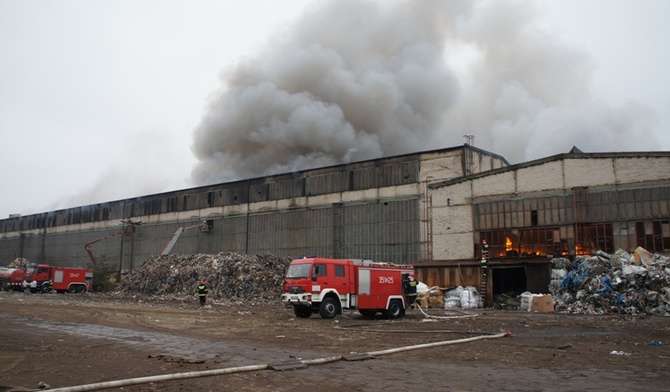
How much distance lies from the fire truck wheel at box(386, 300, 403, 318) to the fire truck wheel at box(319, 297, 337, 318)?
7.15 ft

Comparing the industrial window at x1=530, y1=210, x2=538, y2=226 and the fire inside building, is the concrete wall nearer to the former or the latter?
the fire inside building

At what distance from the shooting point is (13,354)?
31.3 ft

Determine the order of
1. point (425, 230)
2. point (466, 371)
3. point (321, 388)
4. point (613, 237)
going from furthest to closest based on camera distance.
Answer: point (425, 230) → point (613, 237) → point (466, 371) → point (321, 388)

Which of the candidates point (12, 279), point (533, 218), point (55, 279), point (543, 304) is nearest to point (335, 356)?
point (543, 304)

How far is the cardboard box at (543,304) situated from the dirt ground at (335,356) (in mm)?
7174

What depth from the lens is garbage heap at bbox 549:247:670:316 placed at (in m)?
21.0

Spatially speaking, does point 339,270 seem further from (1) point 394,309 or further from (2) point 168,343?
(2) point 168,343

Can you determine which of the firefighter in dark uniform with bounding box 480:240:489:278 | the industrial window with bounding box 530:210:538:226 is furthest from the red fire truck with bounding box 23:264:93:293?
the industrial window with bounding box 530:210:538:226

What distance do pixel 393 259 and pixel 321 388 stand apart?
2926 cm

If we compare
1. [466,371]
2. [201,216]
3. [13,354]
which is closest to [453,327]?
[466,371]

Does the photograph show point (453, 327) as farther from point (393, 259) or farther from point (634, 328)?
point (393, 259)

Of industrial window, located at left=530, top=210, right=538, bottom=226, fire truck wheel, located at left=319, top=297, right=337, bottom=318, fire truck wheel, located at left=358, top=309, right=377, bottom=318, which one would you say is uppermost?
industrial window, located at left=530, top=210, right=538, bottom=226

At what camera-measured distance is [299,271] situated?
19.1 meters

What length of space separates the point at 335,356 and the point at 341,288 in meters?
9.43
